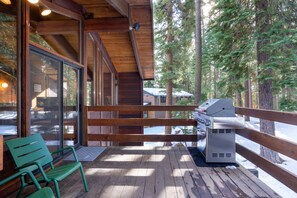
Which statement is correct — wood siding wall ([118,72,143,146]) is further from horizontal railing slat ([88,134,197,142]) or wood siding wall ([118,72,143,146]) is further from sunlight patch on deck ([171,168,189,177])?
sunlight patch on deck ([171,168,189,177])

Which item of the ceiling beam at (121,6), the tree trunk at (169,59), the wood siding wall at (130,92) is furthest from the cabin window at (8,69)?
the tree trunk at (169,59)

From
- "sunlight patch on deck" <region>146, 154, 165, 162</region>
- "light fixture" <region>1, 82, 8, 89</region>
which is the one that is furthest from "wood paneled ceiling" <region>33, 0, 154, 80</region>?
"sunlight patch on deck" <region>146, 154, 165, 162</region>

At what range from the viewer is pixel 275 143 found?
2.57 metres

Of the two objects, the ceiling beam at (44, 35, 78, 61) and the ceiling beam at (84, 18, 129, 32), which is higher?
the ceiling beam at (84, 18, 129, 32)

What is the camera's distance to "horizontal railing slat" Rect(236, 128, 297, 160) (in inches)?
88.1

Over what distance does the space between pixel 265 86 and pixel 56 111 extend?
582cm

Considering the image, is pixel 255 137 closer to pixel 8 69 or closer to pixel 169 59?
pixel 8 69

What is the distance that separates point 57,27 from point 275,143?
4.12 meters

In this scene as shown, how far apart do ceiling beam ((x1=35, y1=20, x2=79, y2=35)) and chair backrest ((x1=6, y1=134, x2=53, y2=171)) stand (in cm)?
178

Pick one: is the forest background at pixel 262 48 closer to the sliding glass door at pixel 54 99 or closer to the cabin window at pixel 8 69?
the sliding glass door at pixel 54 99

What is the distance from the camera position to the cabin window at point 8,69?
7.90ft

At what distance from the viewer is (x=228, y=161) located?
351cm

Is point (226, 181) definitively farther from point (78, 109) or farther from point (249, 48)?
point (249, 48)

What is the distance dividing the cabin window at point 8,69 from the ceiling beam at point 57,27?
2.23ft
